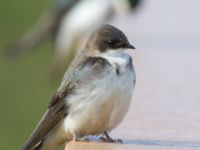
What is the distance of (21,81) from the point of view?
1421 centimetres

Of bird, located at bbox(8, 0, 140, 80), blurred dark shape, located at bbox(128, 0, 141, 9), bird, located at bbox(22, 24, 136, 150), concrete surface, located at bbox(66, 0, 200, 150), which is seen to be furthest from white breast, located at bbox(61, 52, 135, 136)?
blurred dark shape, located at bbox(128, 0, 141, 9)

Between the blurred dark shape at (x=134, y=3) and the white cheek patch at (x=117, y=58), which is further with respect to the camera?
the blurred dark shape at (x=134, y=3)

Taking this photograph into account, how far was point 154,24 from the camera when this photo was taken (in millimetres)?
9109

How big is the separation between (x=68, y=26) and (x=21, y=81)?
1867 mm

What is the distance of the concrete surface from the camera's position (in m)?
5.04

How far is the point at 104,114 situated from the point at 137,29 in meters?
3.96

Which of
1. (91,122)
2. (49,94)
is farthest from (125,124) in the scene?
(49,94)

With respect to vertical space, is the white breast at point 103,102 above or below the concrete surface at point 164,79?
above

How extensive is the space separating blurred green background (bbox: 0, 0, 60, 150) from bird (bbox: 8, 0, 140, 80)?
0.37m

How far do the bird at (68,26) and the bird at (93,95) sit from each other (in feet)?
18.1

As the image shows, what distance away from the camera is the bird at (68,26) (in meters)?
11.5

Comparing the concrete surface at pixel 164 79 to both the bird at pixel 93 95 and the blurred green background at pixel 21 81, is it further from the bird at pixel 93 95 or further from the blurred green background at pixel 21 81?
the blurred green background at pixel 21 81

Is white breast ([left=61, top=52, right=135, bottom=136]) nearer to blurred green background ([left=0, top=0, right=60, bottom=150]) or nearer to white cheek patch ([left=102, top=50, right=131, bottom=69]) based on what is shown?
white cheek patch ([left=102, top=50, right=131, bottom=69])

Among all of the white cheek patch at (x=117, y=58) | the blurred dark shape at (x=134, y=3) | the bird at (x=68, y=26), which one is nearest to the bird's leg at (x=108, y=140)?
the white cheek patch at (x=117, y=58)
